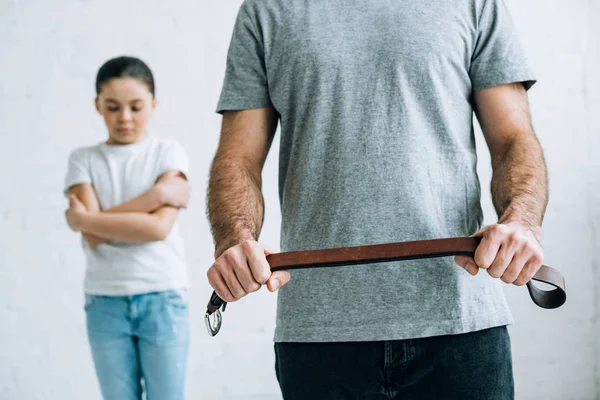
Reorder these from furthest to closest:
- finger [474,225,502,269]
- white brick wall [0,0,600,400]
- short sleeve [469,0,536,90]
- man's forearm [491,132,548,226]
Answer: white brick wall [0,0,600,400] → short sleeve [469,0,536,90] → man's forearm [491,132,548,226] → finger [474,225,502,269]

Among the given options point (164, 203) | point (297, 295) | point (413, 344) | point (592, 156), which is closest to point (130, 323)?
point (164, 203)

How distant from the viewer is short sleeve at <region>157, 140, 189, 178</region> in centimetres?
187

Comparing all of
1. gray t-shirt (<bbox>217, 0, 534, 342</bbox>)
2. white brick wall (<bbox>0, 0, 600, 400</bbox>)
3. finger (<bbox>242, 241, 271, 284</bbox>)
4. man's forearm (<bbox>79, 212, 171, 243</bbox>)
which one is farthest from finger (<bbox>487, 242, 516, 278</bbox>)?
white brick wall (<bbox>0, 0, 600, 400</bbox>)

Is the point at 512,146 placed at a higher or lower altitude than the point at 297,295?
higher

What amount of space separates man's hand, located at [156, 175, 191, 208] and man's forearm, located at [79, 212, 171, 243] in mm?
65

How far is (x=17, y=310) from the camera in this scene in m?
2.84

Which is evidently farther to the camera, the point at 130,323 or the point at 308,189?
the point at 130,323

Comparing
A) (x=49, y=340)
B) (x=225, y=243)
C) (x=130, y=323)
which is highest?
(x=225, y=243)

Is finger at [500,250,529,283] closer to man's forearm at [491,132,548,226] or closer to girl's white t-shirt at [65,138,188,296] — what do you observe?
man's forearm at [491,132,548,226]

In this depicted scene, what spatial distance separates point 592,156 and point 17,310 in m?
2.59

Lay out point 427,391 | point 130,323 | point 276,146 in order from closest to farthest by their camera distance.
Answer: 1. point 427,391
2. point 130,323
3. point 276,146

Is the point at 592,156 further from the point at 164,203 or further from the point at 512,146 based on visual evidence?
the point at 512,146

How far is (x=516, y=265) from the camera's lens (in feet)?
2.35

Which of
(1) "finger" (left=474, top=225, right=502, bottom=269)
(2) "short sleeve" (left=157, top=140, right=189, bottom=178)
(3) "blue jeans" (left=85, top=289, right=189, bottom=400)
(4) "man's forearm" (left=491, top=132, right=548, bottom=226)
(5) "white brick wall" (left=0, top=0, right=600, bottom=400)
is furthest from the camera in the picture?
(5) "white brick wall" (left=0, top=0, right=600, bottom=400)
